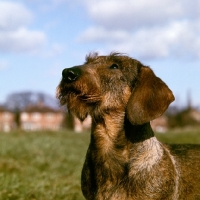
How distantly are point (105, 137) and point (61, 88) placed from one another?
0.87 metres

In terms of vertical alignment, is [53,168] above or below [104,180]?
below

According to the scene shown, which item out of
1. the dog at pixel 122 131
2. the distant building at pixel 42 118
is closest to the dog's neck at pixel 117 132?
the dog at pixel 122 131

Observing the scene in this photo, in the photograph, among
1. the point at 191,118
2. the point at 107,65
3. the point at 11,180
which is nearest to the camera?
the point at 107,65

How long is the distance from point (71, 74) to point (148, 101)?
3.35 feet

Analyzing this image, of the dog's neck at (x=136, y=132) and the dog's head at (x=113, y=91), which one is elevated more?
the dog's head at (x=113, y=91)

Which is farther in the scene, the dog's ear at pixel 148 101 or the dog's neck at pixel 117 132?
the dog's neck at pixel 117 132

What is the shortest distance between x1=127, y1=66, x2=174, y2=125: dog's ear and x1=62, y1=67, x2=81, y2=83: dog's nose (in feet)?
2.59

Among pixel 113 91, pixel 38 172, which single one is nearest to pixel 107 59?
pixel 113 91

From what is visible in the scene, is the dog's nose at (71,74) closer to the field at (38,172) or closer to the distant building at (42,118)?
the field at (38,172)

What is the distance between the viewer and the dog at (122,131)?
578cm

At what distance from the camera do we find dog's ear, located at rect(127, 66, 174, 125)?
5766 millimetres

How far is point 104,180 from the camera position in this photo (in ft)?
19.6

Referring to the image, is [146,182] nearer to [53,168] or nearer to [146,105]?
[146,105]

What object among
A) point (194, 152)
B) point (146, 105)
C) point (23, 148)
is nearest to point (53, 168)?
point (23, 148)
